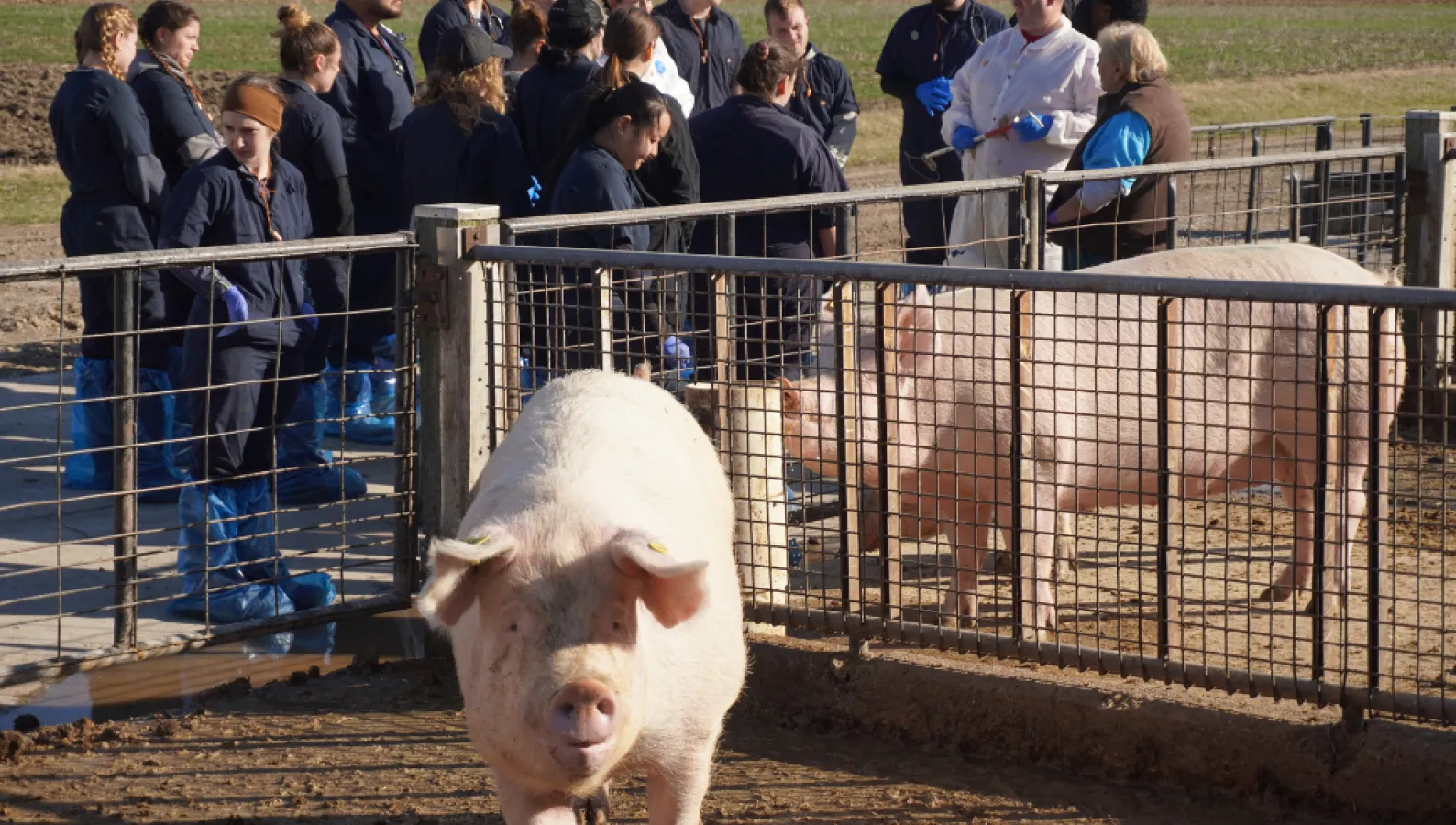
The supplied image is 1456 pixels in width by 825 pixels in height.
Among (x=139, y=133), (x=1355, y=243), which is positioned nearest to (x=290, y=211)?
(x=139, y=133)

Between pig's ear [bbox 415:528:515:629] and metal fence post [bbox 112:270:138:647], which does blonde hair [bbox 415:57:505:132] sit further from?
pig's ear [bbox 415:528:515:629]

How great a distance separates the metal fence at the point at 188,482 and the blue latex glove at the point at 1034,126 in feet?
10.6

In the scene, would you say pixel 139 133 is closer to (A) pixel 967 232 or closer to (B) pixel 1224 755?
(A) pixel 967 232

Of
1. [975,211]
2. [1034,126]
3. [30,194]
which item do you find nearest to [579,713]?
[975,211]

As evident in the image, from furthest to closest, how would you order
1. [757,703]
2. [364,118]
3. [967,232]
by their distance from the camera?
[364,118] < [967,232] < [757,703]

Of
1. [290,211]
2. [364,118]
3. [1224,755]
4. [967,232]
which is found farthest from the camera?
[364,118]

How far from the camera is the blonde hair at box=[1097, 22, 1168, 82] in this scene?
7.09 metres

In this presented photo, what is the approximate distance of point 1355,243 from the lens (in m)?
8.13

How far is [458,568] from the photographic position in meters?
3.27

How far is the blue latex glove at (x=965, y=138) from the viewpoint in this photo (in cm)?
852

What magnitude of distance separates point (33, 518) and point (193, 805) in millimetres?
3275

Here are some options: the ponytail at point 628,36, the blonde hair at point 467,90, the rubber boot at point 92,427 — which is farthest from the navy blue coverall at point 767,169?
the rubber boot at point 92,427

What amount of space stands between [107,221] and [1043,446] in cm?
443

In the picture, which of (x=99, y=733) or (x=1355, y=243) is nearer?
(x=99, y=733)
